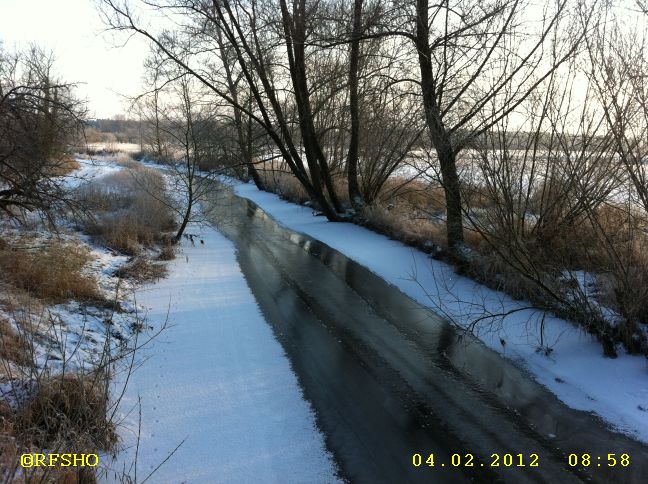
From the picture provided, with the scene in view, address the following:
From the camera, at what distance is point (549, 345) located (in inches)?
241

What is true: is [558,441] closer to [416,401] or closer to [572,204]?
[416,401]

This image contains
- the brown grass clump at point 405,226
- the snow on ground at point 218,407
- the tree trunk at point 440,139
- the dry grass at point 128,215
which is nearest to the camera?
the snow on ground at point 218,407

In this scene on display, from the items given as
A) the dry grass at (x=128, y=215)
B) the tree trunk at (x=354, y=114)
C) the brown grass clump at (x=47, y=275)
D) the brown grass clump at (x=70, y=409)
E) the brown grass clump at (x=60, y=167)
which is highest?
the tree trunk at (x=354, y=114)

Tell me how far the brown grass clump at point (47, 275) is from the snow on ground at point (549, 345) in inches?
234

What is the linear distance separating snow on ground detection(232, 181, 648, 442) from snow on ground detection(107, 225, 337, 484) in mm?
3035

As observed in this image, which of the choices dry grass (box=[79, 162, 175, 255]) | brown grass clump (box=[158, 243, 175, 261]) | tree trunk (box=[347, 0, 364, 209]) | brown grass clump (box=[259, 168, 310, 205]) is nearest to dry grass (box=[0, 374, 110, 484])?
dry grass (box=[79, 162, 175, 255])

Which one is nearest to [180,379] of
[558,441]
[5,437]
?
[5,437]

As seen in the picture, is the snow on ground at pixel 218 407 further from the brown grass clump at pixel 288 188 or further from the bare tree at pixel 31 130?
the brown grass clump at pixel 288 188

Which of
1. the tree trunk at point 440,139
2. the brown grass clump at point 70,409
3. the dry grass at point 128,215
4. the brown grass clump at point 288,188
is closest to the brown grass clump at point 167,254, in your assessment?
the dry grass at point 128,215

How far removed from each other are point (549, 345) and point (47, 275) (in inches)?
304

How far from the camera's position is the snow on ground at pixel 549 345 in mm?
4820

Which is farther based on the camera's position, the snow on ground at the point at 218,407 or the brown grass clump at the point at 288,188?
the brown grass clump at the point at 288,188

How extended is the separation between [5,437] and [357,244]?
10846 mm

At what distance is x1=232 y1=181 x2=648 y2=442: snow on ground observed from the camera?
4820 millimetres
